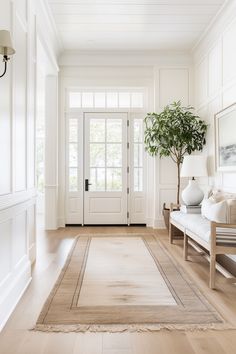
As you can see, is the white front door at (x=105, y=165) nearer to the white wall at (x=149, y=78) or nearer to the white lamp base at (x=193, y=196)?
the white wall at (x=149, y=78)

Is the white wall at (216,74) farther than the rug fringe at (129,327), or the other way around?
the white wall at (216,74)

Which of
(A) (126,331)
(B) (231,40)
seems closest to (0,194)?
(A) (126,331)

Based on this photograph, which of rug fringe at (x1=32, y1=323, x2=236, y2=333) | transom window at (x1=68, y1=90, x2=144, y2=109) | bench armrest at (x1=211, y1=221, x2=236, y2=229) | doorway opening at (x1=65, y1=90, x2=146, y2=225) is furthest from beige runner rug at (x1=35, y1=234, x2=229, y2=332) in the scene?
transom window at (x1=68, y1=90, x2=144, y2=109)

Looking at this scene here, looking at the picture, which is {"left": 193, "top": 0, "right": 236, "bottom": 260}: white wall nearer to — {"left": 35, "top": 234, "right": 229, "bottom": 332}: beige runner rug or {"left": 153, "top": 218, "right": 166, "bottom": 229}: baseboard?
{"left": 153, "top": 218, "right": 166, "bottom": 229}: baseboard

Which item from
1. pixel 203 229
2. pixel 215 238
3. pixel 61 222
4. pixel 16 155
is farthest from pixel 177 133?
pixel 16 155

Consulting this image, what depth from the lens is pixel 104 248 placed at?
15.1 ft

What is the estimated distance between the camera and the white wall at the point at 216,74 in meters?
4.29

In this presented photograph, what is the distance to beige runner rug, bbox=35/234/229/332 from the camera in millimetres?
2309

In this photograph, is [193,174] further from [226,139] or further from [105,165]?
[105,165]

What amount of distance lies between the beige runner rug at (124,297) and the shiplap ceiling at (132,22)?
10.7 ft

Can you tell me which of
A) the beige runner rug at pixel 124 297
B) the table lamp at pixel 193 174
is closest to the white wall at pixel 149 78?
the table lamp at pixel 193 174

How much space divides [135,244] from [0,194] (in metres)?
2.85

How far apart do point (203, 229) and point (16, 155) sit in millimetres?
1955

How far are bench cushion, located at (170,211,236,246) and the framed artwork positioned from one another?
829 mm
